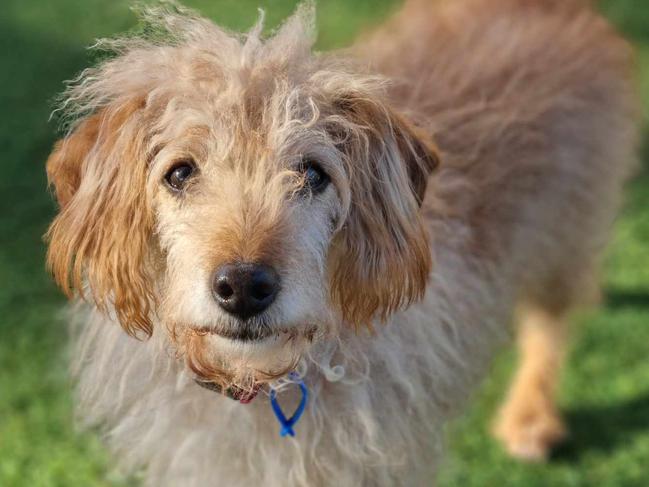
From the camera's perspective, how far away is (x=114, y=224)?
2.33m

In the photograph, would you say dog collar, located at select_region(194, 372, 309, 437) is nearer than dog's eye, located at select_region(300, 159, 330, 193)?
→ No

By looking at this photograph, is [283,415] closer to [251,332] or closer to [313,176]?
[251,332]

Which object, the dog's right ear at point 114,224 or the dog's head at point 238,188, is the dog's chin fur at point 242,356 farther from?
the dog's right ear at point 114,224

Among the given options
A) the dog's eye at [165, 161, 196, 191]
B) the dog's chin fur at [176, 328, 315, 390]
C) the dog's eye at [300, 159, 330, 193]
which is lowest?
the dog's chin fur at [176, 328, 315, 390]

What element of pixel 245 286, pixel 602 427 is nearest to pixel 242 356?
pixel 245 286

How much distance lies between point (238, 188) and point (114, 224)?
14.2 inches

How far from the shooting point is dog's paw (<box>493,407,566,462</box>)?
4.05 m

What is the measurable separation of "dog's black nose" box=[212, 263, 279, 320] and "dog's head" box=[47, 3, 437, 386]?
3.3 inches

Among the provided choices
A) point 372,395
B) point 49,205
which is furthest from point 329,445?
point 49,205

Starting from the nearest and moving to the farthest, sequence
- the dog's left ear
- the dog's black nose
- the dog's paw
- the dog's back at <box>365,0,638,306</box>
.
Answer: the dog's black nose < the dog's left ear < the dog's back at <box>365,0,638,306</box> < the dog's paw

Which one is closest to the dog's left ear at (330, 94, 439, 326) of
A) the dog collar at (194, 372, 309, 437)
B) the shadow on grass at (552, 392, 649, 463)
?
the dog collar at (194, 372, 309, 437)

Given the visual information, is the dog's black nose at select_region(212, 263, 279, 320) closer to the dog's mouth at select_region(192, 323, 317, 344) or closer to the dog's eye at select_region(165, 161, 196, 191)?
the dog's mouth at select_region(192, 323, 317, 344)

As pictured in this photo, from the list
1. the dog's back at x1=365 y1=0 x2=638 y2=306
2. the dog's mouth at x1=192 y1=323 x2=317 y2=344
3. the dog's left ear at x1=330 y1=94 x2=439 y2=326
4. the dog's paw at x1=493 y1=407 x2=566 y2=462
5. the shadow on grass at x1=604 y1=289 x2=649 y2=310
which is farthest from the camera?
the shadow on grass at x1=604 y1=289 x2=649 y2=310

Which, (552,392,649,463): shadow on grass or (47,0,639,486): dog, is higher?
(47,0,639,486): dog
